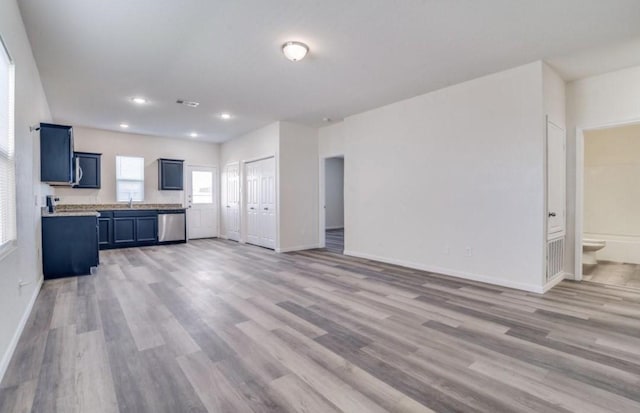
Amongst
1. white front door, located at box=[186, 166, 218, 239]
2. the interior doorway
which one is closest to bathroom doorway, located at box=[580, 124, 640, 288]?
the interior doorway

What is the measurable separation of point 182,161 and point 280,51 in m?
5.91

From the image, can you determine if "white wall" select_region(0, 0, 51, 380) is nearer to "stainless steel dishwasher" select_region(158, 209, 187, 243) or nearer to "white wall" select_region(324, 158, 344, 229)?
"stainless steel dishwasher" select_region(158, 209, 187, 243)

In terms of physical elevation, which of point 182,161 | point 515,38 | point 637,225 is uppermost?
point 515,38

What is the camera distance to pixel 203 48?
3373 millimetres

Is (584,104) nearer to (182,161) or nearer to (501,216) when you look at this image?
(501,216)

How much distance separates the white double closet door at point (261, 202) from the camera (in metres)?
6.75

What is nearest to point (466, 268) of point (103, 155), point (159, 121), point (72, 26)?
point (72, 26)

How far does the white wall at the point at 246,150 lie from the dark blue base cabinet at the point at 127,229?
6.43 ft

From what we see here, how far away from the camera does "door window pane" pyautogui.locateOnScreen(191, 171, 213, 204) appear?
28.8ft

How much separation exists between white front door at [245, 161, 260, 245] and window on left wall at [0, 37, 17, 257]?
4.85 metres

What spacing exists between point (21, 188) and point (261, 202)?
4554 millimetres

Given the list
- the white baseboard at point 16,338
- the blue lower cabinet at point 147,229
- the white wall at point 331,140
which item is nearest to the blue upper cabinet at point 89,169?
the blue lower cabinet at point 147,229

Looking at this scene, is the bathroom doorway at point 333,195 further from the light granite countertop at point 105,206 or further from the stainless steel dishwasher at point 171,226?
the light granite countertop at point 105,206

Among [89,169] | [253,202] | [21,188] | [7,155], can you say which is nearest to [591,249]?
[253,202]
